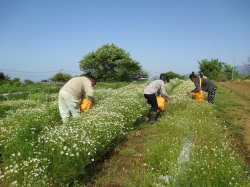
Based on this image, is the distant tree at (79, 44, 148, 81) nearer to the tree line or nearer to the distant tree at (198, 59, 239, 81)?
the tree line

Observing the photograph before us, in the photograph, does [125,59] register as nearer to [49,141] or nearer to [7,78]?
[7,78]

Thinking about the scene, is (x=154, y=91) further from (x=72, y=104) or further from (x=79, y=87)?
(x=72, y=104)

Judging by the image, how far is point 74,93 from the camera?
750 centimetres

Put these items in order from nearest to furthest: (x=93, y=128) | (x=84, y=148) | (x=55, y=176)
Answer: (x=55, y=176)
(x=84, y=148)
(x=93, y=128)

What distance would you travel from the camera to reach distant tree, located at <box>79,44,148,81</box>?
4372cm

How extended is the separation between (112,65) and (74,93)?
3803 centimetres

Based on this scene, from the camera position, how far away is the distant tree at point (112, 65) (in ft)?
143

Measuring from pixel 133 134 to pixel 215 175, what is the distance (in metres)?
3.85

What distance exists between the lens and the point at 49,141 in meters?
4.77

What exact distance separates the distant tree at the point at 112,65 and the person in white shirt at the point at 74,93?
35225mm

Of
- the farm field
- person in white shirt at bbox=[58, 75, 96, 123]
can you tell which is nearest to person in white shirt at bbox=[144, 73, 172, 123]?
the farm field

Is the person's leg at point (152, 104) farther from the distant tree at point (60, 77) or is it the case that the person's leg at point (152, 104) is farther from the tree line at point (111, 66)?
the distant tree at point (60, 77)

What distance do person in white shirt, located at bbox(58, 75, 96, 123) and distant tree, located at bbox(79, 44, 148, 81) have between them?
35225mm

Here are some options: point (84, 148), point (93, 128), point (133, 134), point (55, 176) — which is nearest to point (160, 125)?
point (133, 134)
